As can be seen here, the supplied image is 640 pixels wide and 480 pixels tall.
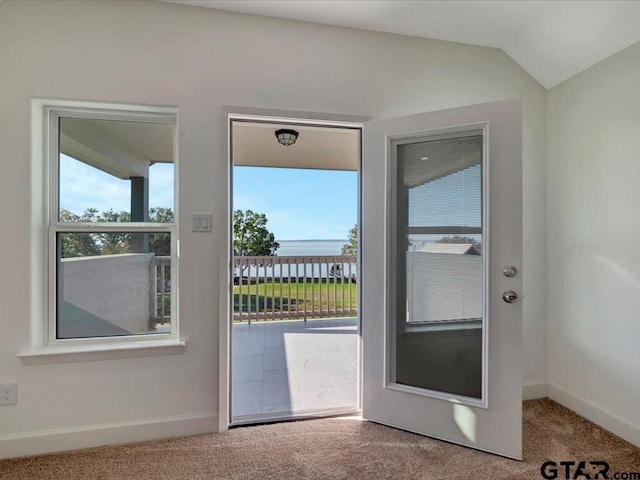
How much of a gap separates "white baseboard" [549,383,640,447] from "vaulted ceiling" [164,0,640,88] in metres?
2.17

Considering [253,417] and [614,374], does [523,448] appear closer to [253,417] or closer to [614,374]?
[614,374]

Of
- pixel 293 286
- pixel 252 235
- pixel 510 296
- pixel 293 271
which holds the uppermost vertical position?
pixel 252 235

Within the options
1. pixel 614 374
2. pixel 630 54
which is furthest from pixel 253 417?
pixel 630 54

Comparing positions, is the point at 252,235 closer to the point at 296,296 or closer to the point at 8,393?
the point at 296,296

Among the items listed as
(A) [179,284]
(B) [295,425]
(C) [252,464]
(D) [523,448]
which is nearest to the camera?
(C) [252,464]

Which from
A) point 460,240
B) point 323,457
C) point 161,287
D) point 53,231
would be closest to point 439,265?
point 460,240

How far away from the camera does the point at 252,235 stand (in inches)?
201

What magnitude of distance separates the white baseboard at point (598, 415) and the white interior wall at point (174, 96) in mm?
2159

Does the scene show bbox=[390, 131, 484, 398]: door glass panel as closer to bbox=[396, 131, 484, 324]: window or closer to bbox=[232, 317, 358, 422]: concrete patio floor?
bbox=[396, 131, 484, 324]: window

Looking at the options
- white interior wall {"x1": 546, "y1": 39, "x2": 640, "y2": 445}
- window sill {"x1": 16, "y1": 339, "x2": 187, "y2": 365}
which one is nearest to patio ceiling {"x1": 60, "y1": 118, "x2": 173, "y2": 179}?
window sill {"x1": 16, "y1": 339, "x2": 187, "y2": 365}

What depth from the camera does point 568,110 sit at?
2156 mm

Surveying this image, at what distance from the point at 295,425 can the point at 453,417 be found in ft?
3.12

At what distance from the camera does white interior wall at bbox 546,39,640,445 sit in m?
1.80

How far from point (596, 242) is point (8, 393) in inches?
139
